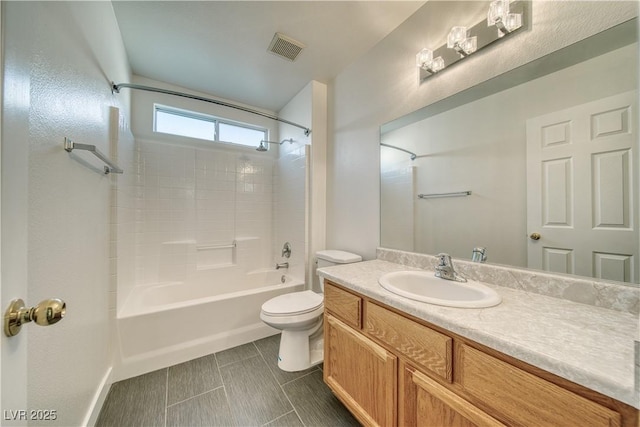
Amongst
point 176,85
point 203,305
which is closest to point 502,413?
point 203,305

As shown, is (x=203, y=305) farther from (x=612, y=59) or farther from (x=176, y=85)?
(x=612, y=59)

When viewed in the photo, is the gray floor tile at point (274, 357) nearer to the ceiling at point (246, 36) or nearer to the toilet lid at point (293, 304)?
the toilet lid at point (293, 304)

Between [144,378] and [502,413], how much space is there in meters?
2.07

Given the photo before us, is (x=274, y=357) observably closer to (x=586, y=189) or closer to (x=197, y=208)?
(x=197, y=208)

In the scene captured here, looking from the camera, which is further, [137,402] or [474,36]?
[137,402]

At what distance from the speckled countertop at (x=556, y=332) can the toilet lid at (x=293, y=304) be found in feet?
2.63

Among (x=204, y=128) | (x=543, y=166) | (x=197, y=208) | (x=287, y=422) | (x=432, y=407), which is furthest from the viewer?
(x=204, y=128)

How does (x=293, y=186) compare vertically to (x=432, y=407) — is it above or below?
above

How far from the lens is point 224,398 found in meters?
1.39

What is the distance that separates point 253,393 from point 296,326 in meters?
0.46

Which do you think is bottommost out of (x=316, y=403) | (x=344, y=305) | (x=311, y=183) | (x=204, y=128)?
(x=316, y=403)

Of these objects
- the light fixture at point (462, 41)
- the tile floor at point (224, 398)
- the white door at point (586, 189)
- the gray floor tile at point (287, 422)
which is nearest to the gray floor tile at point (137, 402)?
the tile floor at point (224, 398)

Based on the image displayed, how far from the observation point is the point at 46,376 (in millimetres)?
814

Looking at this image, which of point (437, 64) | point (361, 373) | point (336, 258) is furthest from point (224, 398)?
point (437, 64)
